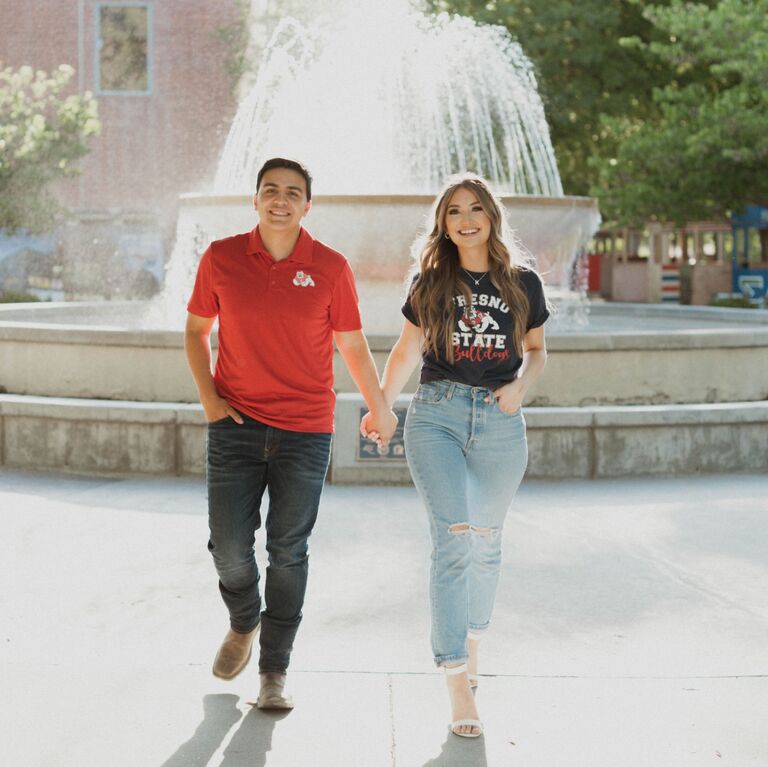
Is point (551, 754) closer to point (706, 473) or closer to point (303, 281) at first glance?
point (303, 281)

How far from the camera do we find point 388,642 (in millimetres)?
4625

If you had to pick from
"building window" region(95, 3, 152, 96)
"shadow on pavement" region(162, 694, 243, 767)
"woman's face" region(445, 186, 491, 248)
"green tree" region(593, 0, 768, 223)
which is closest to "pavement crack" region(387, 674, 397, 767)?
"shadow on pavement" region(162, 694, 243, 767)

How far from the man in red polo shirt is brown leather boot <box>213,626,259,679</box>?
0.16 m

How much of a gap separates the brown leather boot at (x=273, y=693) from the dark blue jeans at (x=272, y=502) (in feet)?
0.08

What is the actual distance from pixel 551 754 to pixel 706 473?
4.92m

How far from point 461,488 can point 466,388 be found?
300 mm

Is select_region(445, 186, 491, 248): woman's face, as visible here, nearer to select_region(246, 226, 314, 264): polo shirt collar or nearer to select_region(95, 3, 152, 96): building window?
select_region(246, 226, 314, 264): polo shirt collar

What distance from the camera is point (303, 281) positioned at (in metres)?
3.86

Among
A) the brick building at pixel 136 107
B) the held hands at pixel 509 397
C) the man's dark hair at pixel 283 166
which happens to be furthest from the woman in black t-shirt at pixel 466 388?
the brick building at pixel 136 107

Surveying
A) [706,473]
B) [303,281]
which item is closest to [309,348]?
[303,281]

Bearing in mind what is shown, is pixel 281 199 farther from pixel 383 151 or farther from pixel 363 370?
pixel 383 151

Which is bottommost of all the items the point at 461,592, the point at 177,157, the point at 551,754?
the point at 551,754

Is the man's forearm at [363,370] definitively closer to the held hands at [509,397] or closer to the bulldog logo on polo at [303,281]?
the bulldog logo on polo at [303,281]

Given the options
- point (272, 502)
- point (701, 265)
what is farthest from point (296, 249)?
point (701, 265)
